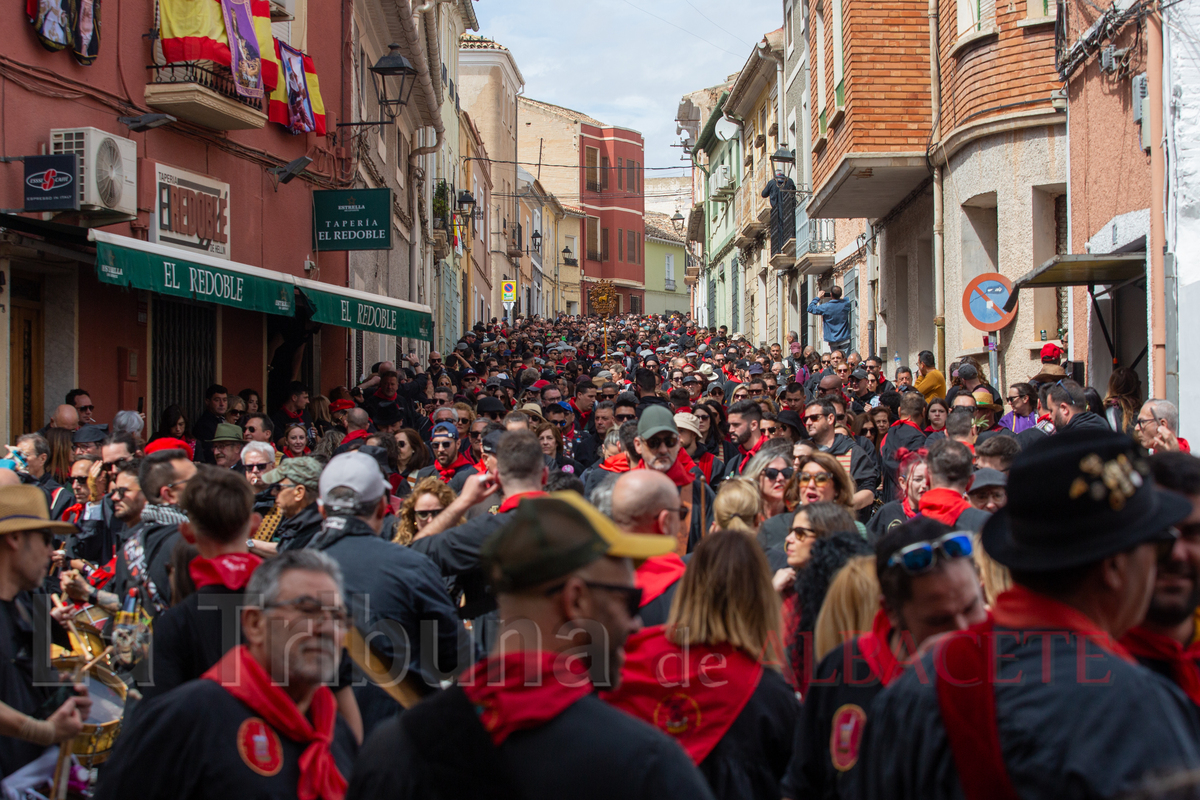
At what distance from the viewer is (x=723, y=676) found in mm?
3312

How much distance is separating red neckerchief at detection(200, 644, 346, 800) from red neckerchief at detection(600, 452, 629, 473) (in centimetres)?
495

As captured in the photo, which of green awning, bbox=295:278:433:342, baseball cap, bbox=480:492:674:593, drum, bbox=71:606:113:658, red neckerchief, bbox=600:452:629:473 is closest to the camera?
baseball cap, bbox=480:492:674:593

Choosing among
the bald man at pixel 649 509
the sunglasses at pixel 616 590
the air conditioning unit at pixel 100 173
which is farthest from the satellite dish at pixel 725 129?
the sunglasses at pixel 616 590

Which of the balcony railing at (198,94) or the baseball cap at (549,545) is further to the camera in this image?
the balcony railing at (198,94)

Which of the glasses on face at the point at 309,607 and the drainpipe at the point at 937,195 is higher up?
the drainpipe at the point at 937,195

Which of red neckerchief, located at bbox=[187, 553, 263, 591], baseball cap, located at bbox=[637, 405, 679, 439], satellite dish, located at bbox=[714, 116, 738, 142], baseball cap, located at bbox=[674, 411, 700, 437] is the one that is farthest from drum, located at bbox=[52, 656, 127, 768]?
satellite dish, located at bbox=[714, 116, 738, 142]

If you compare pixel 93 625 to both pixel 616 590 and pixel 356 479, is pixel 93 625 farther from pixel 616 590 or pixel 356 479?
pixel 616 590

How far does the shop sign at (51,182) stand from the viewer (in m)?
9.62

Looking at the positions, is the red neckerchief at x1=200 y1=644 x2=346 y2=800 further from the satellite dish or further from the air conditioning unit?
the satellite dish

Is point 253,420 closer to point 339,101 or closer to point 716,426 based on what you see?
point 716,426

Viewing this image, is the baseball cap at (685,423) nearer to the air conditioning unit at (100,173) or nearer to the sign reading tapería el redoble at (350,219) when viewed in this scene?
the air conditioning unit at (100,173)

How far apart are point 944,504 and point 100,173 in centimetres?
805

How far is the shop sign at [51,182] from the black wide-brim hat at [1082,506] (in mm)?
9384

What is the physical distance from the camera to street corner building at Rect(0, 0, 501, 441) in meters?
10.0
